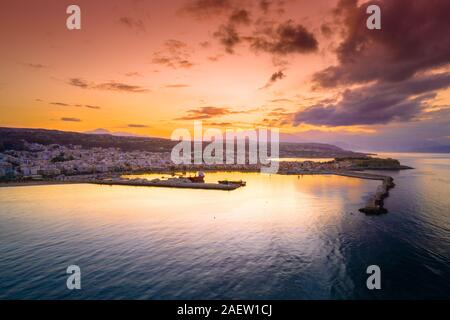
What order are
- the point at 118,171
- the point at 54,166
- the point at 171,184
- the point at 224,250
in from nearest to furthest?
the point at 224,250, the point at 171,184, the point at 54,166, the point at 118,171

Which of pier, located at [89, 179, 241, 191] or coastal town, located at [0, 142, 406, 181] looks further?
coastal town, located at [0, 142, 406, 181]

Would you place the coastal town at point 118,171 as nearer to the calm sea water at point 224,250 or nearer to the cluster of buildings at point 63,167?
the cluster of buildings at point 63,167

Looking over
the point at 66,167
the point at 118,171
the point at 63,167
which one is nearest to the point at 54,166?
the point at 63,167

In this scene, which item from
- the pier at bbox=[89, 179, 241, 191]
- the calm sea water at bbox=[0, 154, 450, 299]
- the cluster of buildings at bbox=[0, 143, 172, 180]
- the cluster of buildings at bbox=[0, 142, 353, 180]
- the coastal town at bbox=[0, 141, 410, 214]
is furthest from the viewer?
the cluster of buildings at bbox=[0, 142, 353, 180]

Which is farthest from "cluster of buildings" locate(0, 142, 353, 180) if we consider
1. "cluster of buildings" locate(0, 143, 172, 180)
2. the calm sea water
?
the calm sea water

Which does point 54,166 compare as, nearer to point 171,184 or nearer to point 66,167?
point 66,167

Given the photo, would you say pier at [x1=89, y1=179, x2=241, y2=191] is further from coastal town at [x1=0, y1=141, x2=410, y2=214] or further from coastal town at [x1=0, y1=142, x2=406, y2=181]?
coastal town at [x1=0, y1=142, x2=406, y2=181]

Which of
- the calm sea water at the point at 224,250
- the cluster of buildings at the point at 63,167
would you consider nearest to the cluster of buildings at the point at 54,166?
the cluster of buildings at the point at 63,167
